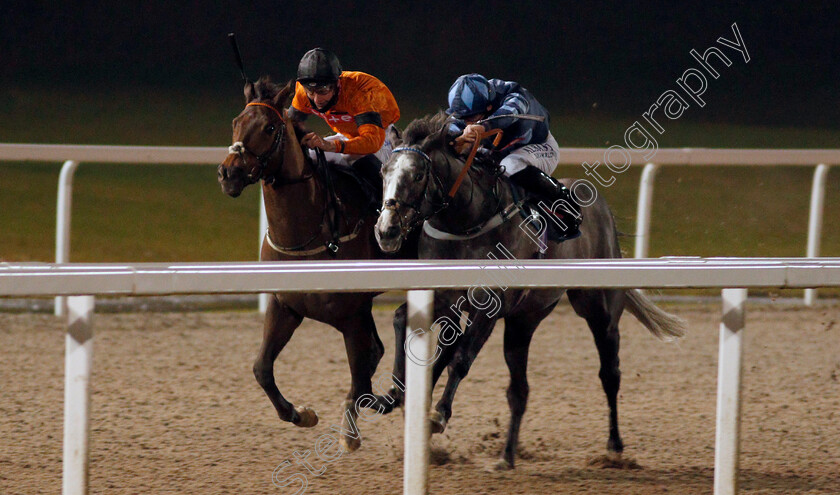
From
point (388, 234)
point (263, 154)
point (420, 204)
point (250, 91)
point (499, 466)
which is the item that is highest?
point (250, 91)

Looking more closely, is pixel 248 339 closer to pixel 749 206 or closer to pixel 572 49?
pixel 749 206

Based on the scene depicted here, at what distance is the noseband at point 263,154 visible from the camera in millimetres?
3152

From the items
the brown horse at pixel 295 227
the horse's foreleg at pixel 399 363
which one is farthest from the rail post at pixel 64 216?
the horse's foreleg at pixel 399 363

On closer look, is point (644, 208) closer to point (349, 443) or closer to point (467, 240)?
point (467, 240)

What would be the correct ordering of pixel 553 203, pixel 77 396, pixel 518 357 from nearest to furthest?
pixel 77 396 < pixel 553 203 < pixel 518 357

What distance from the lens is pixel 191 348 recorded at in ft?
17.8

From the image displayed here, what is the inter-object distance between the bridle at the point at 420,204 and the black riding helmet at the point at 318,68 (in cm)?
37

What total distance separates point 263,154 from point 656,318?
71.1 inches

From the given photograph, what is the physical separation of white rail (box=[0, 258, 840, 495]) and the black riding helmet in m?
1.28

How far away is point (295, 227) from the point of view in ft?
10.9

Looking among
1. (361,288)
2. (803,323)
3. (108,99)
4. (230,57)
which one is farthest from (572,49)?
(361,288)

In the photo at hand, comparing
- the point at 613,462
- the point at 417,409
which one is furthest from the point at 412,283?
the point at 613,462

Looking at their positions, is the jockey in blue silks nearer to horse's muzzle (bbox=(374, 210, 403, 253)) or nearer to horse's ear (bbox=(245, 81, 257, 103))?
horse's muzzle (bbox=(374, 210, 403, 253))

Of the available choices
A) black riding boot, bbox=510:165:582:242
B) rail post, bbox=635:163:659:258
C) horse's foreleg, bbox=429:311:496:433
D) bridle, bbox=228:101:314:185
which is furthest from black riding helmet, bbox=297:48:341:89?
rail post, bbox=635:163:659:258
